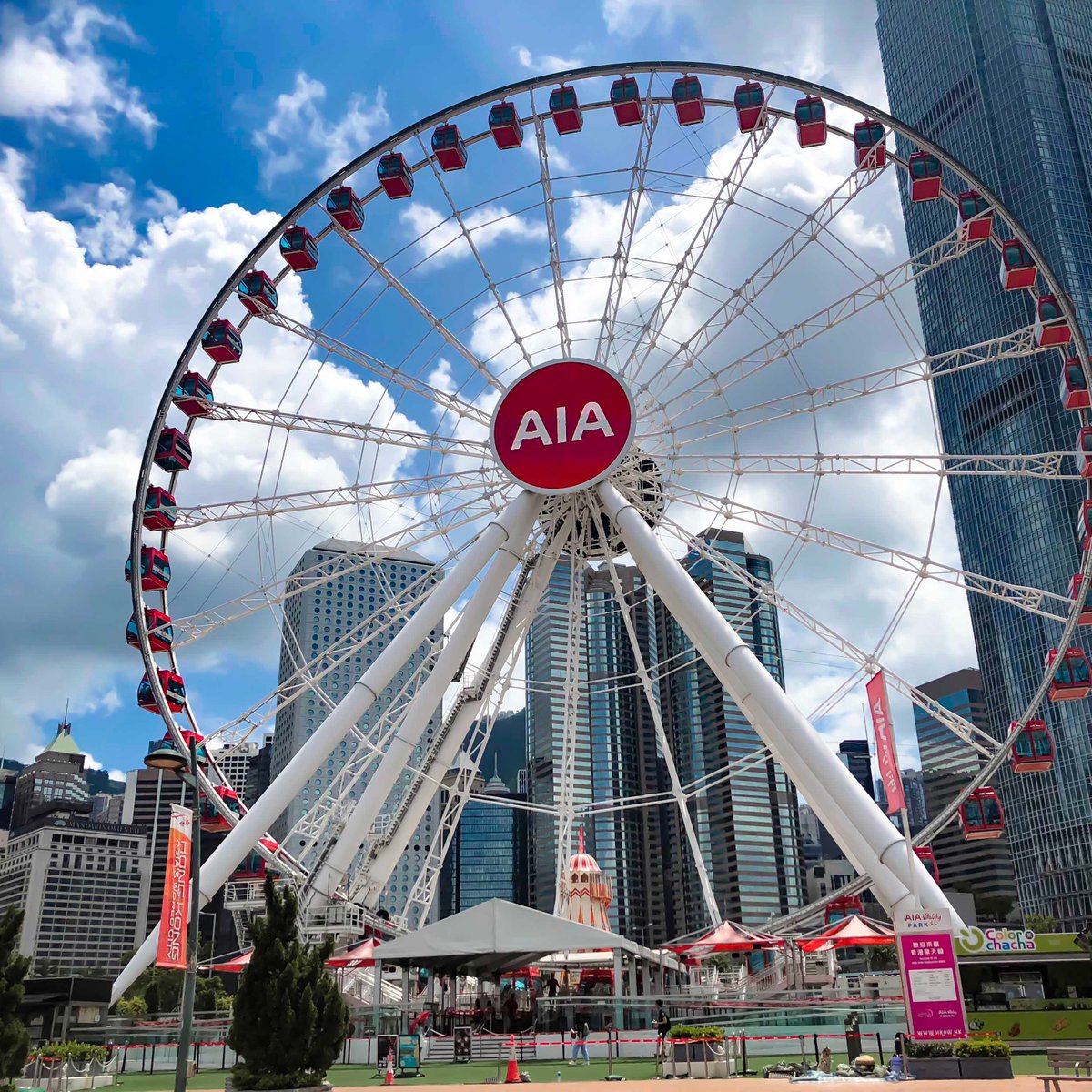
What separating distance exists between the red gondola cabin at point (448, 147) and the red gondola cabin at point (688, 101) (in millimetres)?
6753

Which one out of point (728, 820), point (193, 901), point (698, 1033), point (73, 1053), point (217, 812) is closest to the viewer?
point (193, 901)

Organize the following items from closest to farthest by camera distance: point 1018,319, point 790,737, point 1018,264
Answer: point 790,737, point 1018,264, point 1018,319

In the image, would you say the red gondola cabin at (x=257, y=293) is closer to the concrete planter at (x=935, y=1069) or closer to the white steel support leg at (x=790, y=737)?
the white steel support leg at (x=790, y=737)

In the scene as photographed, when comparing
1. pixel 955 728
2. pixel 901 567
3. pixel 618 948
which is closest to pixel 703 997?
pixel 618 948

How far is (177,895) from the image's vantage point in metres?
22.3

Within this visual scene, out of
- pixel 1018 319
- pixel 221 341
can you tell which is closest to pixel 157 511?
pixel 221 341

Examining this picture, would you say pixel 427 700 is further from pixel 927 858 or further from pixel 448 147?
pixel 448 147

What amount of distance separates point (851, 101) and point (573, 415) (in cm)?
1222

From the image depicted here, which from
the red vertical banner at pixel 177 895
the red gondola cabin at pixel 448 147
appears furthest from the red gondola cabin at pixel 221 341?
the red vertical banner at pixel 177 895

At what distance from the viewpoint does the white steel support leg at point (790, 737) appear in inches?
953

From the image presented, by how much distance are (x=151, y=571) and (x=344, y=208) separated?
12.5m

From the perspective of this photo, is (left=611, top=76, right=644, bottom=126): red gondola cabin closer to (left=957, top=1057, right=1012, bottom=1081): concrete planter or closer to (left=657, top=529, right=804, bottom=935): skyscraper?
(left=957, top=1057, right=1012, bottom=1081): concrete planter

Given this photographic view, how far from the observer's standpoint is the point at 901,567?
3206 centimetres

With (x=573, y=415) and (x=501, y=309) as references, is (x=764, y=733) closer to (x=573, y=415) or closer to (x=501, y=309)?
(x=573, y=415)
